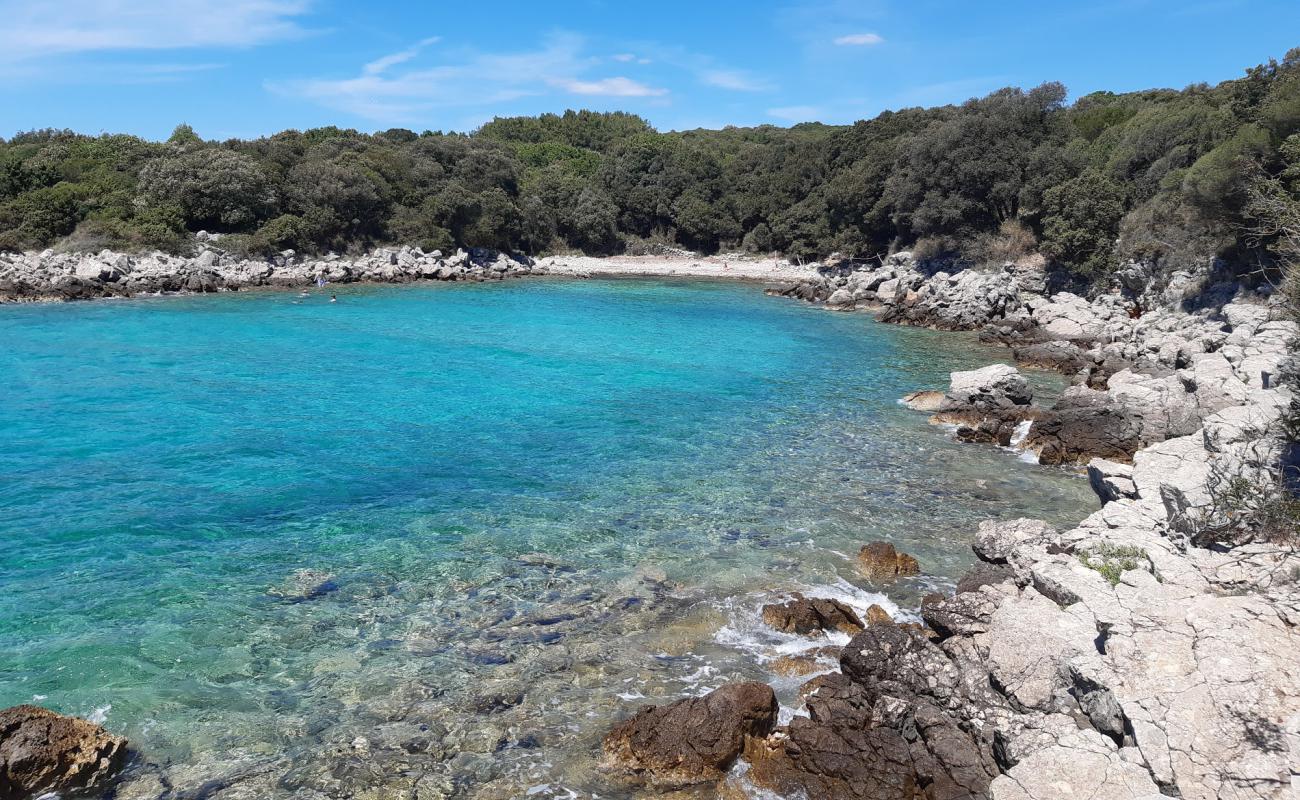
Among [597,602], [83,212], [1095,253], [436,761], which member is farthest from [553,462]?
[83,212]

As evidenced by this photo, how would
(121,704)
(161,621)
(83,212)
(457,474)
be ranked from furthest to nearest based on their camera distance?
1. (83,212)
2. (457,474)
3. (161,621)
4. (121,704)

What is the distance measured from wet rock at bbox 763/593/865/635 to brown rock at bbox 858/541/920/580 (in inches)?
61.6

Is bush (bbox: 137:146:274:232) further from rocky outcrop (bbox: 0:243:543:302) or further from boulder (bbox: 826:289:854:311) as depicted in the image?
boulder (bbox: 826:289:854:311)

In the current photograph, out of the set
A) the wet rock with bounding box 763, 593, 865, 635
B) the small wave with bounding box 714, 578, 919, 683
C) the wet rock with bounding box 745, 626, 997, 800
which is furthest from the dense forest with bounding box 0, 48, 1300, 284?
the wet rock with bounding box 745, 626, 997, 800

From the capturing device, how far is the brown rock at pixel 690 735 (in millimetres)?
7441

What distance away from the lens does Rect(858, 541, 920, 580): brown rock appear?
460 inches

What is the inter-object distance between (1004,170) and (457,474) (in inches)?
1730

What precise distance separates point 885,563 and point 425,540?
295 inches

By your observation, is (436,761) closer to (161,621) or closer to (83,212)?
(161,621)

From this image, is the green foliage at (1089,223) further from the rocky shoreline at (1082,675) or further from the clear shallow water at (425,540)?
the rocky shoreline at (1082,675)

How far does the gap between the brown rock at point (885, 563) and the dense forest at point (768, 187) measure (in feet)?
64.5

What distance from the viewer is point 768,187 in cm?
7494

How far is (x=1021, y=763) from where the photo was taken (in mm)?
6418

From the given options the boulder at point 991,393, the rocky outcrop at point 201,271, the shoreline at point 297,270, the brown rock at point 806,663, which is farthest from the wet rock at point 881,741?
the rocky outcrop at point 201,271
